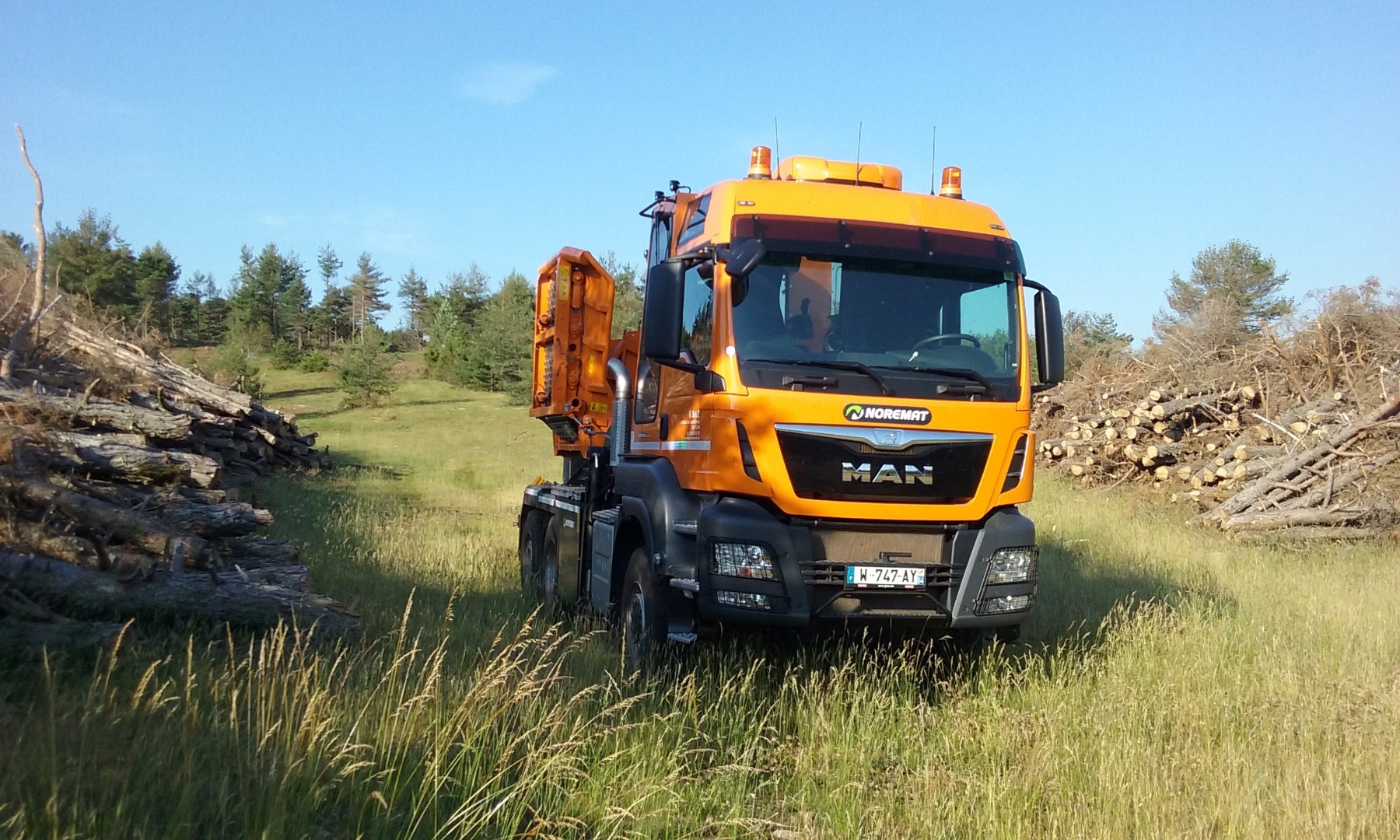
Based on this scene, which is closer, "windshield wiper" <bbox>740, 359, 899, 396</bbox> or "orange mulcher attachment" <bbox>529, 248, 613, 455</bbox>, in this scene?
"windshield wiper" <bbox>740, 359, 899, 396</bbox>

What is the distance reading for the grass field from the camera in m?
3.78

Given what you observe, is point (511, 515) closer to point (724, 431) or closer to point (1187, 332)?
point (724, 431)

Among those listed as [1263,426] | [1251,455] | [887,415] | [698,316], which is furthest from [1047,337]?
[1263,426]

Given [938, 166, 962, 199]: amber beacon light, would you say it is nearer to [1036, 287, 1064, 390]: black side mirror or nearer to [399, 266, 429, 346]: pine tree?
[1036, 287, 1064, 390]: black side mirror

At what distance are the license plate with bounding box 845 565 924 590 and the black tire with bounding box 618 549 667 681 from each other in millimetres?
1196

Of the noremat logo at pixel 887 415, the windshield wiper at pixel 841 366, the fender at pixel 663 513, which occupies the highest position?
the windshield wiper at pixel 841 366

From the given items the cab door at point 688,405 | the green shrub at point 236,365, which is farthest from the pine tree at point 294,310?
the cab door at point 688,405

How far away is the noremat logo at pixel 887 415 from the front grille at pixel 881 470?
5.8 inches

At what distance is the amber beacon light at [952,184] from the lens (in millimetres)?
7434

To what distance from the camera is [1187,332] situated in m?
19.8

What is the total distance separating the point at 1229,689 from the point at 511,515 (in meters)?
12.0

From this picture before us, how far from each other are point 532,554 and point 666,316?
5.13 metres

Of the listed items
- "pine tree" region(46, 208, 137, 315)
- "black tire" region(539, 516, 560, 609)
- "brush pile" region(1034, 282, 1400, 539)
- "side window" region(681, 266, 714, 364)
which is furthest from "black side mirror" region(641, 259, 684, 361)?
"pine tree" region(46, 208, 137, 315)

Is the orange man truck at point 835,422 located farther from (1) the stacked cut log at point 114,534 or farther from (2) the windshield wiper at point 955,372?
(1) the stacked cut log at point 114,534
